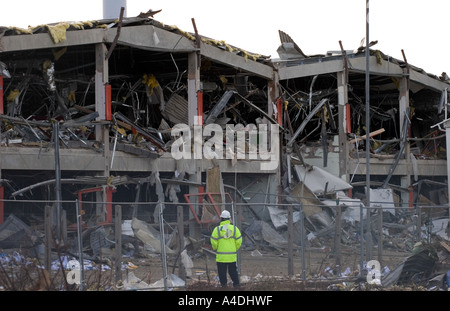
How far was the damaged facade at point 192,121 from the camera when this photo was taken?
2175 centimetres

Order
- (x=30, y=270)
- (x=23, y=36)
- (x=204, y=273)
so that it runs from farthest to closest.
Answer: (x=23, y=36), (x=204, y=273), (x=30, y=270)

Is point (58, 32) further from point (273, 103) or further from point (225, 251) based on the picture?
point (273, 103)

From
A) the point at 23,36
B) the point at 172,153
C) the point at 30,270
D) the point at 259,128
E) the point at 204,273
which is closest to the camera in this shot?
the point at 30,270

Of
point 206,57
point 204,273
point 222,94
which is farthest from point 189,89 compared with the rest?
point 204,273

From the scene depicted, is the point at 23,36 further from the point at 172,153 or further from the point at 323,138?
the point at 323,138

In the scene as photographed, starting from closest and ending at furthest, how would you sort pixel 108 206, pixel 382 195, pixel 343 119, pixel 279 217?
pixel 108 206 < pixel 279 217 < pixel 343 119 < pixel 382 195

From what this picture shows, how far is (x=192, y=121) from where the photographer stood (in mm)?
25281

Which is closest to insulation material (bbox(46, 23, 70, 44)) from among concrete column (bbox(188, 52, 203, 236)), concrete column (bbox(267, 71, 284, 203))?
concrete column (bbox(188, 52, 203, 236))

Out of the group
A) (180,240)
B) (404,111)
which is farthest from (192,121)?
(404,111)

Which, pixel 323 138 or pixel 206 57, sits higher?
pixel 206 57

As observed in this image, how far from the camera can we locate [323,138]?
30188 millimetres

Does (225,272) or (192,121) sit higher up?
(192,121)

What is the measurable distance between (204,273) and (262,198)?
42.0 feet

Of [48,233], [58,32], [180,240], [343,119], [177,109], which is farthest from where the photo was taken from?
[343,119]
